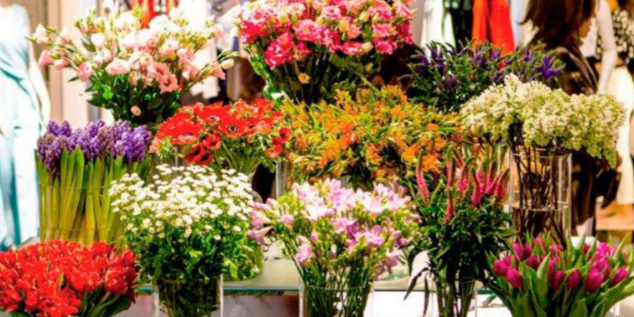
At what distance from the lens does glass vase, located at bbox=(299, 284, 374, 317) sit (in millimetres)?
1916

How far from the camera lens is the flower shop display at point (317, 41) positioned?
101 inches

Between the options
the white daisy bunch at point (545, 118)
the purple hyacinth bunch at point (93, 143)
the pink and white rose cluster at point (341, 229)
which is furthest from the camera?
the purple hyacinth bunch at point (93, 143)

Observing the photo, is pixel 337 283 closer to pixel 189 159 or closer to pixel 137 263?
pixel 137 263

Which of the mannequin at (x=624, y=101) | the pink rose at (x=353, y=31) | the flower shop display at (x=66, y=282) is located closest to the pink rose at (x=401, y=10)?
the pink rose at (x=353, y=31)

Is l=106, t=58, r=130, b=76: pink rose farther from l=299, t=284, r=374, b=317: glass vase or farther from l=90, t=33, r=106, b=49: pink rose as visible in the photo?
l=299, t=284, r=374, b=317: glass vase

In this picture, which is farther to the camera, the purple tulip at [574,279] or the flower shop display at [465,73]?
the flower shop display at [465,73]

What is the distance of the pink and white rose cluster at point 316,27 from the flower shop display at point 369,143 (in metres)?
0.27

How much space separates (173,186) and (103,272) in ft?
0.70

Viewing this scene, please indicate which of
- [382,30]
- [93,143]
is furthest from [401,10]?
[93,143]

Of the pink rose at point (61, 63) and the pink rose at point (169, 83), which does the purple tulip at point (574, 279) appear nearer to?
the pink rose at point (169, 83)

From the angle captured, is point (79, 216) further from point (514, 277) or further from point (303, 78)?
point (514, 277)

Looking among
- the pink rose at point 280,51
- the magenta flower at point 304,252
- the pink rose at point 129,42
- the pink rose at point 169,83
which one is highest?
the pink rose at point 129,42

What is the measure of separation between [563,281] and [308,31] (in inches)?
38.4

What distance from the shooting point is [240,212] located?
2.00 meters
